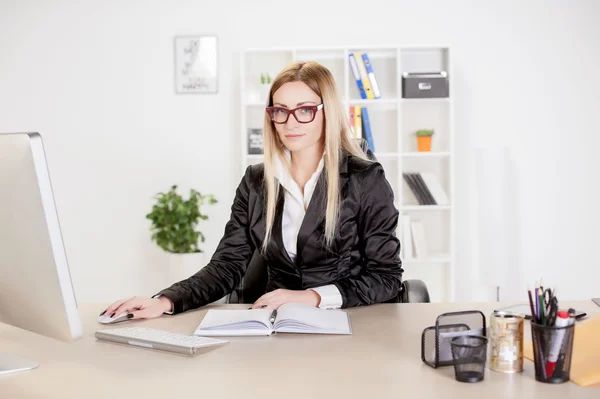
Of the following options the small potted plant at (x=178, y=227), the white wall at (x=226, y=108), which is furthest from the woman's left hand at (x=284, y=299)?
the white wall at (x=226, y=108)

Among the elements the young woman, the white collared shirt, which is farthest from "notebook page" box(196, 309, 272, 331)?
the white collared shirt

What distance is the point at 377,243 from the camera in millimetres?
2172

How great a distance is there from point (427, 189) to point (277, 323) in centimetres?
308

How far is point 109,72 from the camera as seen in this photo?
15.8ft

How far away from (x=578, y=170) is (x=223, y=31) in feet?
8.60

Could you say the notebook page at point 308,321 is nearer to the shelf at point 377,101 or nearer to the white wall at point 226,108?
the shelf at point 377,101

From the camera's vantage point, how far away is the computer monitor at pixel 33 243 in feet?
3.87

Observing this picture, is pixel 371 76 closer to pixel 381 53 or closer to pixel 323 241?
pixel 381 53

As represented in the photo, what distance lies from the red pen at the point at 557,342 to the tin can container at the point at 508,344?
0.08m

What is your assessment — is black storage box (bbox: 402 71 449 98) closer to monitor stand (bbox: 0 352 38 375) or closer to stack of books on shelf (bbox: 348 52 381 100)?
stack of books on shelf (bbox: 348 52 381 100)

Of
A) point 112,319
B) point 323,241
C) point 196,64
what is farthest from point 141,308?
point 196,64

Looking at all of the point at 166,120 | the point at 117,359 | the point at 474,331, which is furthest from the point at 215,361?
the point at 166,120

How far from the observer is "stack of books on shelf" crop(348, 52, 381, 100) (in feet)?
14.8

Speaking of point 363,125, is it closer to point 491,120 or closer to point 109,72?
point 491,120
